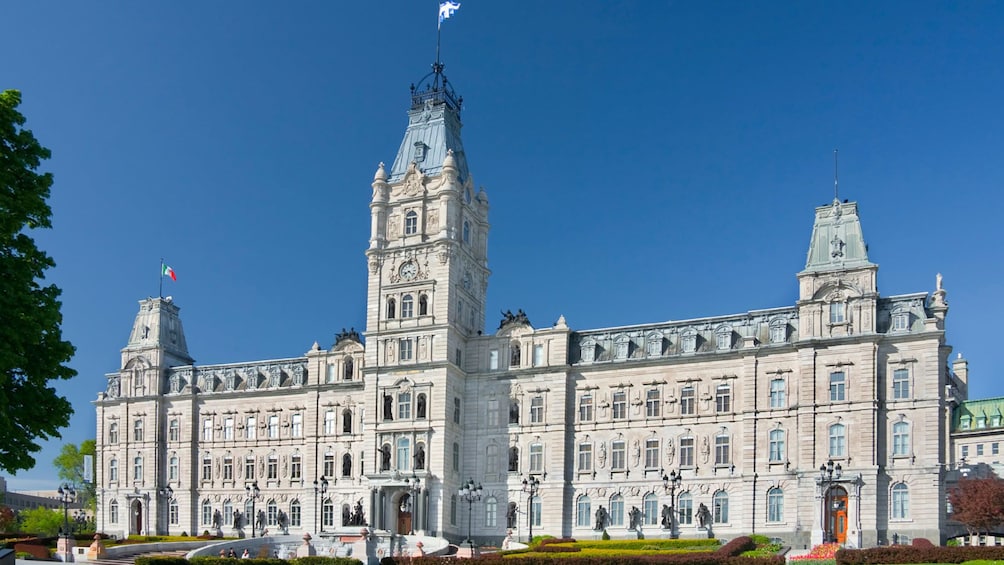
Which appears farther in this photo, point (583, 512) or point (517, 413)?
point (517, 413)

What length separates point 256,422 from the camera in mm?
92562

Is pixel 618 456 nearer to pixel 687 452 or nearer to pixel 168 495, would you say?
pixel 687 452

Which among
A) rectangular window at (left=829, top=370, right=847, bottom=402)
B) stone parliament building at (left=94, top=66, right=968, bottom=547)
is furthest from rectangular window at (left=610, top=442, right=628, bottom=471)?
rectangular window at (left=829, top=370, right=847, bottom=402)

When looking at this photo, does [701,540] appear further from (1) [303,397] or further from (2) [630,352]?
(1) [303,397]

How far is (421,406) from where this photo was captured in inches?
3204

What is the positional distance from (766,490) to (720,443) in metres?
4.77

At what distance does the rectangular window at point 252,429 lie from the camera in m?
92.4

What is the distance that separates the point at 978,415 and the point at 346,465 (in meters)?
62.9

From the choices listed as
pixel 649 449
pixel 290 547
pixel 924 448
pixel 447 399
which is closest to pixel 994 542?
pixel 924 448

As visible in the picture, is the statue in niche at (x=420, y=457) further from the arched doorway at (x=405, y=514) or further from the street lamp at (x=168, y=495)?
the street lamp at (x=168, y=495)

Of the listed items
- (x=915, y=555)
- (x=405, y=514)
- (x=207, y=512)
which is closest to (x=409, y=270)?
(x=405, y=514)

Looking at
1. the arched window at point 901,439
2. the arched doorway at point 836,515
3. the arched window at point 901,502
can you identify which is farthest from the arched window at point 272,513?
the arched window at point 901,439

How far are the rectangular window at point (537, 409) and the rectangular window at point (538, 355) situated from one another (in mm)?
2591

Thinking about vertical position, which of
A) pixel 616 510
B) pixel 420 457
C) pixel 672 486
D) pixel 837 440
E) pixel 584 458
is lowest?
pixel 616 510
